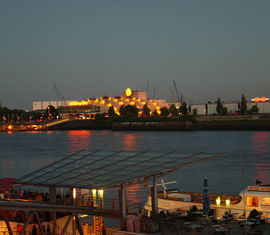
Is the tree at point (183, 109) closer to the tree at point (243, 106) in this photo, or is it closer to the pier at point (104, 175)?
the tree at point (243, 106)

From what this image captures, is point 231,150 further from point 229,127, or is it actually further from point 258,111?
point 258,111

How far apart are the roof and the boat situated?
3.52 m

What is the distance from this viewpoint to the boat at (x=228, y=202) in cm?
1909

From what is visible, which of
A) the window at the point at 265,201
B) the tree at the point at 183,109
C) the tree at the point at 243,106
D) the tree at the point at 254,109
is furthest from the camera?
the tree at the point at 183,109

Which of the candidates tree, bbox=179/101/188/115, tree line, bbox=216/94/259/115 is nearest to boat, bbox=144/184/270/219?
tree line, bbox=216/94/259/115

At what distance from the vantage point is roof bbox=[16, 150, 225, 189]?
13.8 meters

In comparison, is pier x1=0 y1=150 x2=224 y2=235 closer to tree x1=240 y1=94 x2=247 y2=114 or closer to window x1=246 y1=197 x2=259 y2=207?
window x1=246 y1=197 x2=259 y2=207

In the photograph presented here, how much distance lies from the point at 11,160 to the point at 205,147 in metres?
34.9

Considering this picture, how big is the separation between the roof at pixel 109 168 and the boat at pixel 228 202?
3524mm

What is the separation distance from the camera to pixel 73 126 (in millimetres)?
187375

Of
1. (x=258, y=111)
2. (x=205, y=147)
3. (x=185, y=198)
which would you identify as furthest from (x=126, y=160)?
(x=258, y=111)

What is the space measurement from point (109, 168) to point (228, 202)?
669 centimetres

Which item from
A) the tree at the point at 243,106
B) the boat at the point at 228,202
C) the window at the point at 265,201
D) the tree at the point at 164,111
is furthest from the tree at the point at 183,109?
the window at the point at 265,201

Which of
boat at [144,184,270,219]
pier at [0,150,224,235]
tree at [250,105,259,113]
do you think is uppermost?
tree at [250,105,259,113]
